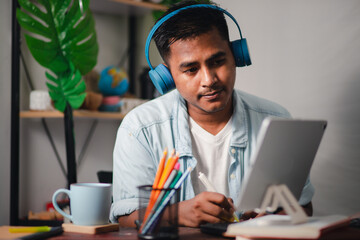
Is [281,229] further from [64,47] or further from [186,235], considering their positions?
[64,47]

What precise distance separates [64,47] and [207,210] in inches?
52.7

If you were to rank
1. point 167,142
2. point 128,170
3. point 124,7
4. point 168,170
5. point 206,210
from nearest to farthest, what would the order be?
point 168,170 → point 206,210 → point 128,170 → point 167,142 → point 124,7

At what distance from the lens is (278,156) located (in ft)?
2.63

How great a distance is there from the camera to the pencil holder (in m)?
0.76

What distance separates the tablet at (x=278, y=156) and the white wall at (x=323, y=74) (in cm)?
75

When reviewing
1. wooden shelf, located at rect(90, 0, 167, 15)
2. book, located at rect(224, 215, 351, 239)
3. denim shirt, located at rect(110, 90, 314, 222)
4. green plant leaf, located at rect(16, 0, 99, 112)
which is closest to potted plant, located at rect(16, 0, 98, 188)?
green plant leaf, located at rect(16, 0, 99, 112)

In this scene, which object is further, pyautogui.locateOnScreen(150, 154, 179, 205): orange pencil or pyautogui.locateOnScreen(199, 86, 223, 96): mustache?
pyautogui.locateOnScreen(199, 86, 223, 96): mustache

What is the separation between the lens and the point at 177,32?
50.3 inches

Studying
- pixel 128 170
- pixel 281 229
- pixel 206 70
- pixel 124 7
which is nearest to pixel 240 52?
pixel 206 70

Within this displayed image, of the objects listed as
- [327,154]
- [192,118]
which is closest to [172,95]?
[192,118]

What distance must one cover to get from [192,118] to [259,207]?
0.61m

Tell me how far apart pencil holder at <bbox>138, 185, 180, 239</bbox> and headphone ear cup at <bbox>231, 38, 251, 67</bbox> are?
639 millimetres

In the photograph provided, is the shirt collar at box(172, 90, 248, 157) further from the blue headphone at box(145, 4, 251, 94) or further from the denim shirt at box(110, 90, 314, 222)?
the blue headphone at box(145, 4, 251, 94)

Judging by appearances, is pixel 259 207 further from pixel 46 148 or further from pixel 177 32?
pixel 46 148
